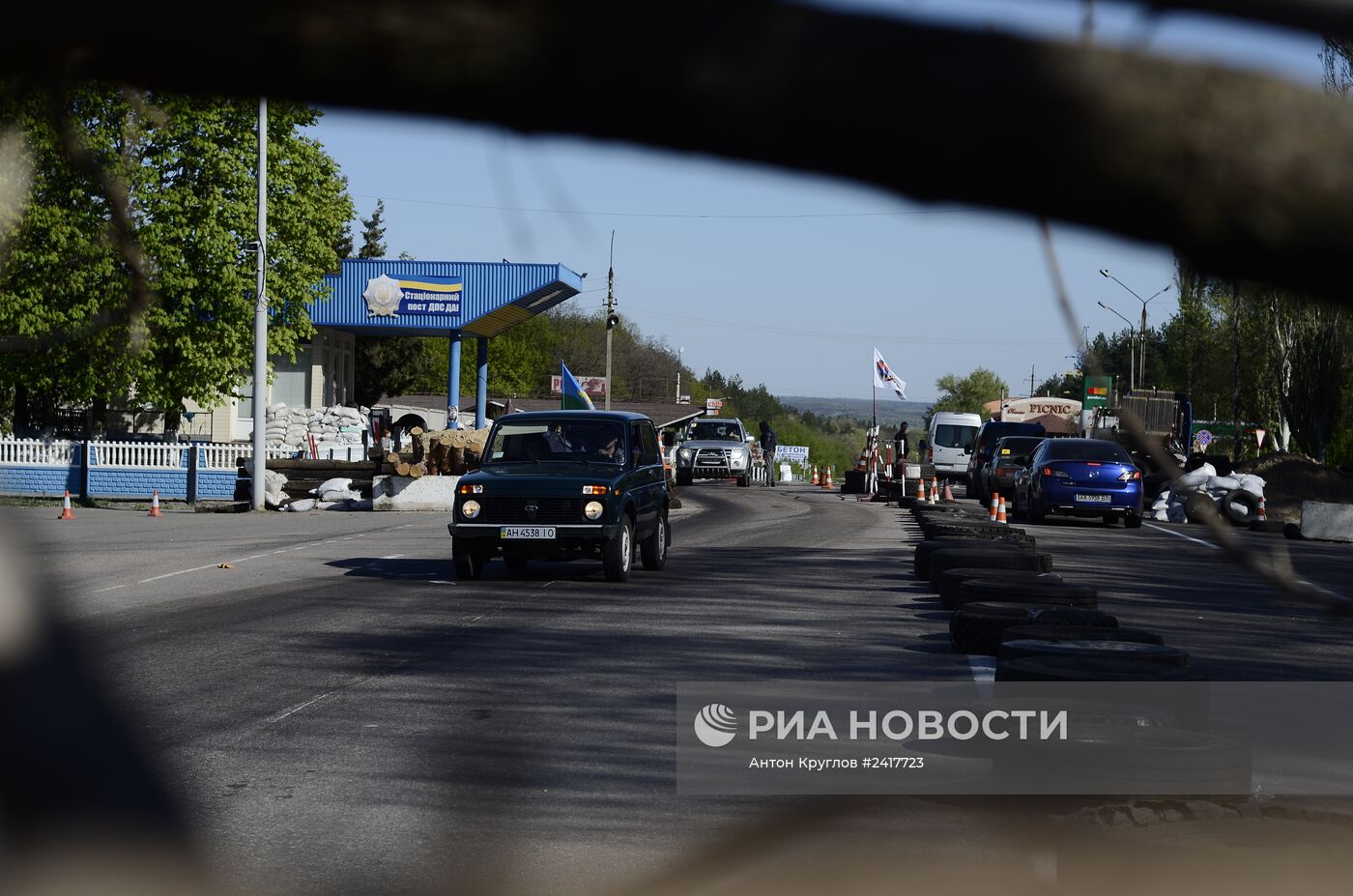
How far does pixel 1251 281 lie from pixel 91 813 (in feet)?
4.74

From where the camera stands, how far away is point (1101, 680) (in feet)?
19.7

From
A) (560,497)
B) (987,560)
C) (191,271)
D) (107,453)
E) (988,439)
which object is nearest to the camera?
(987,560)

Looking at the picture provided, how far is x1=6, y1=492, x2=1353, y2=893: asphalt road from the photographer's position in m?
4.89

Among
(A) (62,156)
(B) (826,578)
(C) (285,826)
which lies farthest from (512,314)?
(A) (62,156)

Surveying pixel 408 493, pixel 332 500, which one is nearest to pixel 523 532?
pixel 408 493

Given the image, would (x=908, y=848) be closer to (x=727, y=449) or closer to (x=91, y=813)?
(x=91, y=813)

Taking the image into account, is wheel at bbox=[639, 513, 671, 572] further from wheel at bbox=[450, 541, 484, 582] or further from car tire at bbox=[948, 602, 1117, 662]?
car tire at bbox=[948, 602, 1117, 662]

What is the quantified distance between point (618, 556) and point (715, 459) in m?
33.8

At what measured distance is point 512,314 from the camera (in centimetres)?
5053

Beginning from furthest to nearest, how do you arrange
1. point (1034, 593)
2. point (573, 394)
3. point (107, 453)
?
point (107, 453) → point (573, 394) → point (1034, 593)

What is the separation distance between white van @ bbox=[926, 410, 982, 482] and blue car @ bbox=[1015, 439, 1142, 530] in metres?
23.3

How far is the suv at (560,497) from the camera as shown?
49.7 feet

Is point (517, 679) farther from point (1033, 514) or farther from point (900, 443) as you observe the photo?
point (900, 443)

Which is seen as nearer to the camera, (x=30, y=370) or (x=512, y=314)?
(x=30, y=370)
